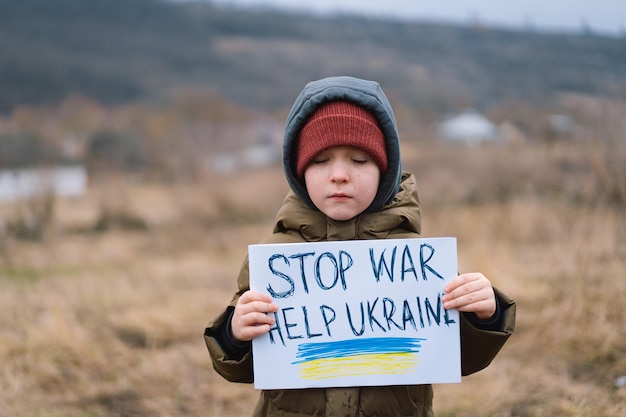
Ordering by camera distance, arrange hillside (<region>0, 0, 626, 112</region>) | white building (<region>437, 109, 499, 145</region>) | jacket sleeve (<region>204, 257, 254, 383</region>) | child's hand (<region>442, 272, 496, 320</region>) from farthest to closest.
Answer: hillside (<region>0, 0, 626, 112</region>), white building (<region>437, 109, 499, 145</region>), jacket sleeve (<region>204, 257, 254, 383</region>), child's hand (<region>442, 272, 496, 320</region>)

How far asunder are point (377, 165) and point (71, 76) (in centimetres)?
5094

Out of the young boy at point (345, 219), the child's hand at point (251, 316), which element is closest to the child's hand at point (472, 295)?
the young boy at point (345, 219)

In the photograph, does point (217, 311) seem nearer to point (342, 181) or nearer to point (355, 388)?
point (355, 388)

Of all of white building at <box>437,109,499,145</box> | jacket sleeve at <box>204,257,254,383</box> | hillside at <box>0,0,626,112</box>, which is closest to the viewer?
jacket sleeve at <box>204,257,254,383</box>

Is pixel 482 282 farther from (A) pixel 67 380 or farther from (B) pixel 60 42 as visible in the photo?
(B) pixel 60 42

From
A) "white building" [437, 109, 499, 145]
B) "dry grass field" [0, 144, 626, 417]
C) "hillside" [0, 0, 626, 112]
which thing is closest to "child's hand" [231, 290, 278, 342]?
"dry grass field" [0, 144, 626, 417]

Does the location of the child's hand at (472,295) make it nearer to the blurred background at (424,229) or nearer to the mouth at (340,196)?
the mouth at (340,196)

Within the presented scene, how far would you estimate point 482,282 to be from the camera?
5.03 ft

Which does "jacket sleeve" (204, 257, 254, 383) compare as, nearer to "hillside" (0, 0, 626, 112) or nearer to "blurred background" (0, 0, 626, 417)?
"blurred background" (0, 0, 626, 417)

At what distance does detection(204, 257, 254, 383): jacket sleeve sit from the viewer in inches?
64.0

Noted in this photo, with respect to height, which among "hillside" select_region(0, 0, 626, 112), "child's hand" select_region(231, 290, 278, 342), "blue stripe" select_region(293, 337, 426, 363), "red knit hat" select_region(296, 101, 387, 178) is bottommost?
"blue stripe" select_region(293, 337, 426, 363)

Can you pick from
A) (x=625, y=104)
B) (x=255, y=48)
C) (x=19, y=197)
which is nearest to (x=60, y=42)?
(x=255, y=48)

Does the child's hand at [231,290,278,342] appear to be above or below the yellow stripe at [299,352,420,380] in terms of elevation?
above

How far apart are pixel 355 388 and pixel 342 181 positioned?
1.68ft
